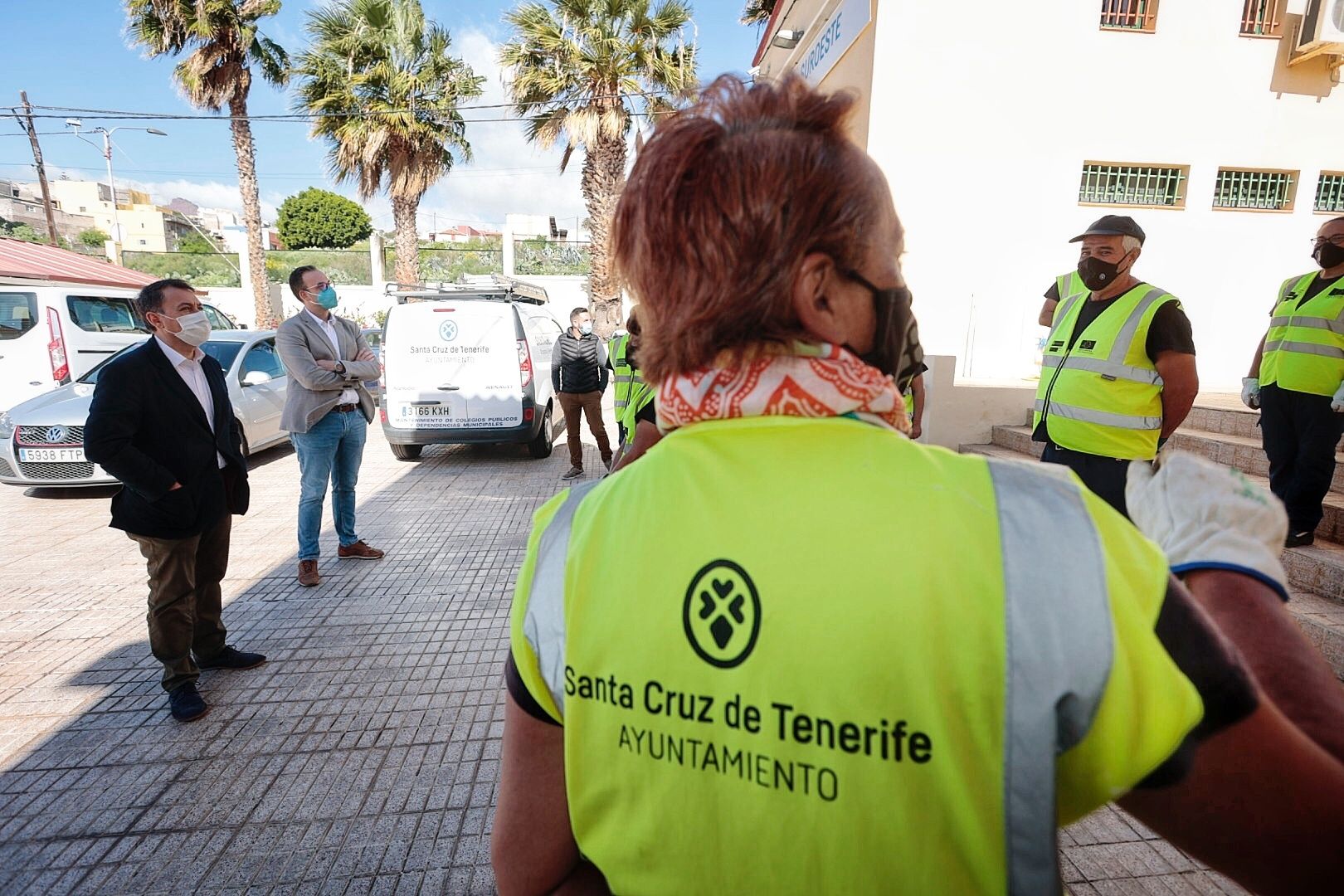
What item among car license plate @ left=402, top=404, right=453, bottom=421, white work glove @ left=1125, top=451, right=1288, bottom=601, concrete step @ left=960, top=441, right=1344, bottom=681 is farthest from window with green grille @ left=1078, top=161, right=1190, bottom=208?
white work glove @ left=1125, top=451, right=1288, bottom=601

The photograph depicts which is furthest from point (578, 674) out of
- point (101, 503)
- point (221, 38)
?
point (221, 38)

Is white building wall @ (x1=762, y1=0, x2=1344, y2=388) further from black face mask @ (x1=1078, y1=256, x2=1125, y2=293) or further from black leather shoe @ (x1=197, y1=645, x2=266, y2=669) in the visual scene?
black leather shoe @ (x1=197, y1=645, x2=266, y2=669)

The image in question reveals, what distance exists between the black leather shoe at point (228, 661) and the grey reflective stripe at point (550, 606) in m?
3.63

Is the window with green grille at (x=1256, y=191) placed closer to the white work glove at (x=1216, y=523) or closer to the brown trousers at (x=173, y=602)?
the white work glove at (x=1216, y=523)

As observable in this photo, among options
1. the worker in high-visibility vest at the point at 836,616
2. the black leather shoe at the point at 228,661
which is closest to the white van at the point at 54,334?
the black leather shoe at the point at 228,661

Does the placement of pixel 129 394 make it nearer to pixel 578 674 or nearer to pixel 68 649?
pixel 68 649

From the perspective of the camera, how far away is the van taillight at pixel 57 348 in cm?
883

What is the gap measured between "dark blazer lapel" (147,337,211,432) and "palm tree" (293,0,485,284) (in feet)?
51.0

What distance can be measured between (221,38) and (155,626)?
18.9 metres

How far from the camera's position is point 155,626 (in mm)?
3197

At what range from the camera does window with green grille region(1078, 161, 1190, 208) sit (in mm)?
8258

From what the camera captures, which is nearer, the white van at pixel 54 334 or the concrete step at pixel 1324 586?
the concrete step at pixel 1324 586

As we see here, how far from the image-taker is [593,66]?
46.1 feet

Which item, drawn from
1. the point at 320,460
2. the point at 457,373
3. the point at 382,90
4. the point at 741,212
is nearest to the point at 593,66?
the point at 382,90
